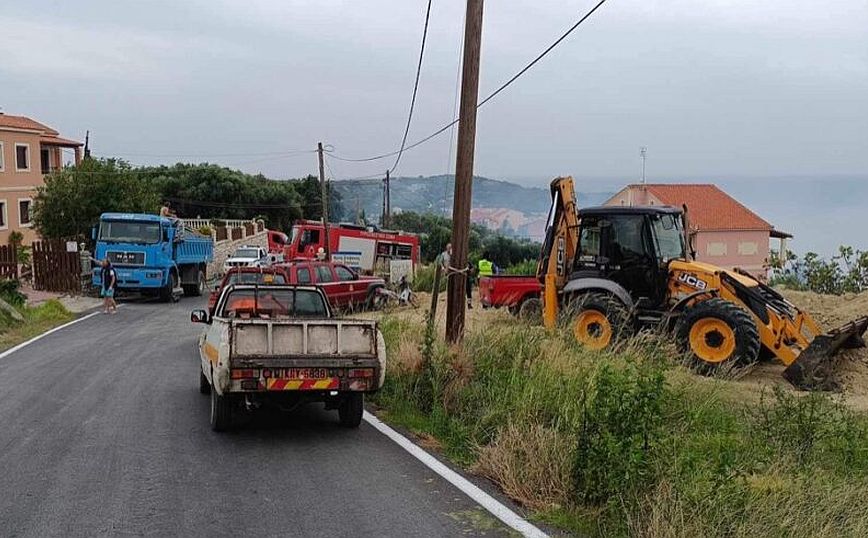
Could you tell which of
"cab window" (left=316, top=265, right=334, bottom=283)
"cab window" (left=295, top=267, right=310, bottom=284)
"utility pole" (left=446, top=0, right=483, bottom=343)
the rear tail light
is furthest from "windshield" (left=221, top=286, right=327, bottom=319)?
"cab window" (left=316, top=265, right=334, bottom=283)

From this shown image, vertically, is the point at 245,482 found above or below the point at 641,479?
below

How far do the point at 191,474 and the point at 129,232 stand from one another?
24228 mm

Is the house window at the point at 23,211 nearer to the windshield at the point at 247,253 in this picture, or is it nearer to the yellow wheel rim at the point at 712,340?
the windshield at the point at 247,253

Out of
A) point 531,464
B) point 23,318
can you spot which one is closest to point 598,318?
point 531,464

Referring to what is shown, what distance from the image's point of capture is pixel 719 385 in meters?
10.2

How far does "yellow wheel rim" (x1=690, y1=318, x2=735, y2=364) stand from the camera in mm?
13914

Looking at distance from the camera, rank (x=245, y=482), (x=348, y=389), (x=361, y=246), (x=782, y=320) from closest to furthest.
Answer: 1. (x=245, y=482)
2. (x=348, y=389)
3. (x=782, y=320)
4. (x=361, y=246)

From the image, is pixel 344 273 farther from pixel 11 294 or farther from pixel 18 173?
pixel 18 173

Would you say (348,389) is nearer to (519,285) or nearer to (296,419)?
(296,419)

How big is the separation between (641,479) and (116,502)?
404 cm

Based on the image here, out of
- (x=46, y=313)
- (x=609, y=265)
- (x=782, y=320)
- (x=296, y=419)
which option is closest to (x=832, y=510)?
(x=296, y=419)

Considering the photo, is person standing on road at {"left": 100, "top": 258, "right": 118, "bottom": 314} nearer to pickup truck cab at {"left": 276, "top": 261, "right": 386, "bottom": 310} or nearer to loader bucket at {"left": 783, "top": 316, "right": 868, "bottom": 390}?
pickup truck cab at {"left": 276, "top": 261, "right": 386, "bottom": 310}

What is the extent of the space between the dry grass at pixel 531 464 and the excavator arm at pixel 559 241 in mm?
8627

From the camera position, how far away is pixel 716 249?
2373 inches
